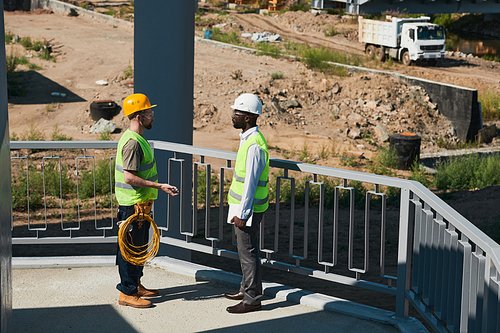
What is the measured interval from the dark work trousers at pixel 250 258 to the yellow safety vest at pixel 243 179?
14 centimetres

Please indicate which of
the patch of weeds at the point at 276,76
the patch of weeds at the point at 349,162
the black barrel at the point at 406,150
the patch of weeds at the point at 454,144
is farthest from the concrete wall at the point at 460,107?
the patch of weeds at the point at 349,162

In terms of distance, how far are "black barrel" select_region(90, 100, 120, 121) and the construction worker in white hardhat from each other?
16419 millimetres

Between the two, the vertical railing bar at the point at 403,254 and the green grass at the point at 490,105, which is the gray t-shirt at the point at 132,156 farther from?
the green grass at the point at 490,105

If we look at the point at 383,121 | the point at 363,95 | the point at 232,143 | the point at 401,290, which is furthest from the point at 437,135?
the point at 401,290

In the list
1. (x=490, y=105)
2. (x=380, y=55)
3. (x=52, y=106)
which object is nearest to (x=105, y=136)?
(x=52, y=106)

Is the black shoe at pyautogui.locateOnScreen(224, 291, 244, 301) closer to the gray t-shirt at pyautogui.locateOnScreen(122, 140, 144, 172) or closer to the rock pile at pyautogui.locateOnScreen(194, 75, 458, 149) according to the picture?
the gray t-shirt at pyautogui.locateOnScreen(122, 140, 144, 172)

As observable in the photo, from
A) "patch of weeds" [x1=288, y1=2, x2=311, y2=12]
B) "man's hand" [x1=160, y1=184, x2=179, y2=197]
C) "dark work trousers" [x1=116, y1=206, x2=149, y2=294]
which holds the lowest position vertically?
"dark work trousers" [x1=116, y1=206, x2=149, y2=294]

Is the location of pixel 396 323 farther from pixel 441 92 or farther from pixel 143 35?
pixel 441 92

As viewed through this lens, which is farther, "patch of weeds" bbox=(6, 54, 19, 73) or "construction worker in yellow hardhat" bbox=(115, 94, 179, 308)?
"patch of weeds" bbox=(6, 54, 19, 73)

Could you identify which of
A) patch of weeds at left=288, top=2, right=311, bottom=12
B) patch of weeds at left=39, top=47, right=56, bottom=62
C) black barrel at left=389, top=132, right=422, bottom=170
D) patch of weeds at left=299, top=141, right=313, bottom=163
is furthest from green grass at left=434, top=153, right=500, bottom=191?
patch of weeds at left=288, top=2, right=311, bottom=12

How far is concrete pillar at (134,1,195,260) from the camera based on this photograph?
6.72 metres

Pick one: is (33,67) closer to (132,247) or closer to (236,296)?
(132,247)

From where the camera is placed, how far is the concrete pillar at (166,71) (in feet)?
22.0

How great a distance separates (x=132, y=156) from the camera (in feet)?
16.5
